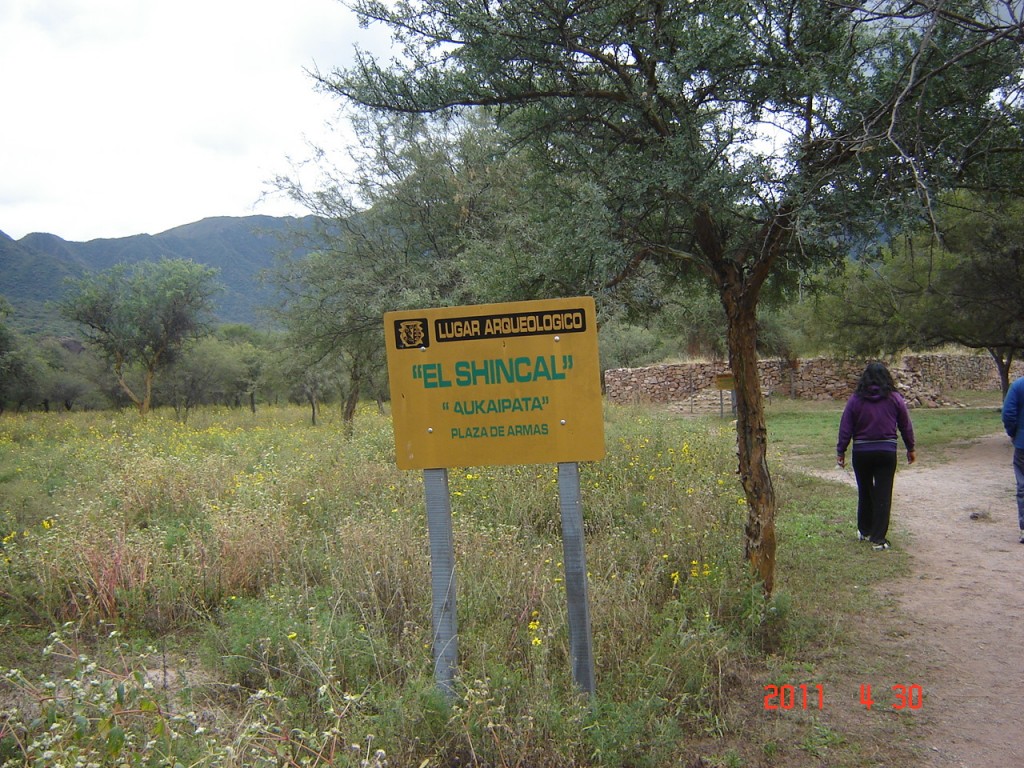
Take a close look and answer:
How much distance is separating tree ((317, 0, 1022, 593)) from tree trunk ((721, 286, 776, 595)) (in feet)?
0.04

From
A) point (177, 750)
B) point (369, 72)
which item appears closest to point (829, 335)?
point (369, 72)

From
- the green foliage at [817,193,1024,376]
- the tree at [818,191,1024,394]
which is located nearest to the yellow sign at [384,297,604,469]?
the green foliage at [817,193,1024,376]

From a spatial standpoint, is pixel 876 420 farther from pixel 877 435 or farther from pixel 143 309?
pixel 143 309

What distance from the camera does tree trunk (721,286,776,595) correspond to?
4547 millimetres

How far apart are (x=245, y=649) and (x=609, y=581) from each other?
2.26 m

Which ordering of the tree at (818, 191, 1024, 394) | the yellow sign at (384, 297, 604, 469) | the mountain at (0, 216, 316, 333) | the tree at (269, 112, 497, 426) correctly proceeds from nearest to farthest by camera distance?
the yellow sign at (384, 297, 604, 469) < the tree at (818, 191, 1024, 394) < the tree at (269, 112, 497, 426) < the mountain at (0, 216, 316, 333)

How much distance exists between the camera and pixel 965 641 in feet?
14.5

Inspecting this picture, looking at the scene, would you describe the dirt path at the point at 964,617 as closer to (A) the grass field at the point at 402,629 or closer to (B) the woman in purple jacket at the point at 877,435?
(A) the grass field at the point at 402,629

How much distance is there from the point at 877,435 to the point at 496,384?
4.86 metres

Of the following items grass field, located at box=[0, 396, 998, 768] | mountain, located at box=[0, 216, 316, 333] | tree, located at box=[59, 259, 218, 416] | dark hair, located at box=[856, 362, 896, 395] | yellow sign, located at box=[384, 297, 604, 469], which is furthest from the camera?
tree, located at box=[59, 259, 218, 416]

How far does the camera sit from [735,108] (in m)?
4.61

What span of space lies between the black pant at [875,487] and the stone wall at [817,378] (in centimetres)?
1775
